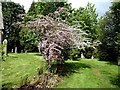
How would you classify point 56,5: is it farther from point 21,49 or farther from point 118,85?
point 21,49

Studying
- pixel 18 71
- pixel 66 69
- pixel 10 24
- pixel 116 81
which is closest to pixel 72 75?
pixel 66 69

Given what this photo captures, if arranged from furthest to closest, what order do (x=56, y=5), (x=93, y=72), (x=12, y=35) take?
(x=12, y=35) → (x=56, y=5) → (x=93, y=72)

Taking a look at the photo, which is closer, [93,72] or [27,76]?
[27,76]

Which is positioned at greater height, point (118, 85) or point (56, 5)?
point (56, 5)

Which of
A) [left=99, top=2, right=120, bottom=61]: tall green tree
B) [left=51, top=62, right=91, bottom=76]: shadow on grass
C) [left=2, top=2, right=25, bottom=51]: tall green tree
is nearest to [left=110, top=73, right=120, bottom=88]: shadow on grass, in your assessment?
[left=51, top=62, right=91, bottom=76]: shadow on grass

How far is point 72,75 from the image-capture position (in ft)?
31.1

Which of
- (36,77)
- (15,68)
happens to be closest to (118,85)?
(36,77)

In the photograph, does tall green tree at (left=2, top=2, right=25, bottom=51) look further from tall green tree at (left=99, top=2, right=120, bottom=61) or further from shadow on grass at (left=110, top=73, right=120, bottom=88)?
shadow on grass at (left=110, top=73, right=120, bottom=88)

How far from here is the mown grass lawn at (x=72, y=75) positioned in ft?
28.4

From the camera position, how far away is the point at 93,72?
33.1ft

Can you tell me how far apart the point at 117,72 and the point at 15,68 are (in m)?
4.31

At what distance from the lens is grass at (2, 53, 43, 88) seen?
8750 millimetres

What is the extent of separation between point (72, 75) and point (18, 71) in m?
2.18

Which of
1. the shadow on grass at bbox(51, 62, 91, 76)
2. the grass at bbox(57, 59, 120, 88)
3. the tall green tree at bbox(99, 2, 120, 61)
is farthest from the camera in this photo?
the tall green tree at bbox(99, 2, 120, 61)
